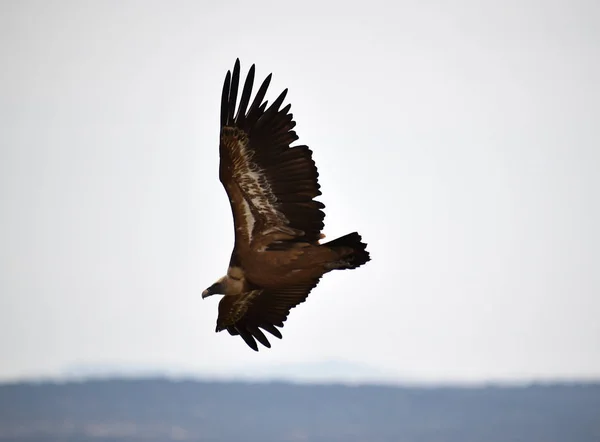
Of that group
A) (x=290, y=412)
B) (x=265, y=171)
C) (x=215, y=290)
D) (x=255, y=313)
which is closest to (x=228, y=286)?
(x=215, y=290)

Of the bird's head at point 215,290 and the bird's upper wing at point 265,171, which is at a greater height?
the bird's upper wing at point 265,171

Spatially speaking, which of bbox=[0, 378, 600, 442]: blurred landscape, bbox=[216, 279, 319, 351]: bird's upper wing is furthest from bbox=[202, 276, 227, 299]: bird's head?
bbox=[0, 378, 600, 442]: blurred landscape

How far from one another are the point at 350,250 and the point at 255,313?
2540 mm

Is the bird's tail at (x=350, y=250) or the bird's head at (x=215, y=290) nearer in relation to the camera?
the bird's tail at (x=350, y=250)

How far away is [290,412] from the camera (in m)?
134

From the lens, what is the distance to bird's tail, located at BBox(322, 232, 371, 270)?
16938mm

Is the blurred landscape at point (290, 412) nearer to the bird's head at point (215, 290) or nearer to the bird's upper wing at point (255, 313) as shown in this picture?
the bird's upper wing at point (255, 313)

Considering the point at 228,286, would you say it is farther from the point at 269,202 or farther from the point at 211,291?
the point at 269,202

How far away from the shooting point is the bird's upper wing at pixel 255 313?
61.1 feet

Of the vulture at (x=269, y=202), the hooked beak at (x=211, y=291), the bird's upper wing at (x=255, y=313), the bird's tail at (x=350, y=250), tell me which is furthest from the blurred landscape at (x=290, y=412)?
the bird's tail at (x=350, y=250)

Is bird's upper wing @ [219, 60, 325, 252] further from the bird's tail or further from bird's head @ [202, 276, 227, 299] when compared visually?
bird's head @ [202, 276, 227, 299]
